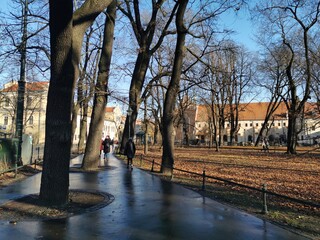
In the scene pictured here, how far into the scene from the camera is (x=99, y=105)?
60.5 feet

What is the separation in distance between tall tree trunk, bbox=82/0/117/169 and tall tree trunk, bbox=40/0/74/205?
8232 millimetres

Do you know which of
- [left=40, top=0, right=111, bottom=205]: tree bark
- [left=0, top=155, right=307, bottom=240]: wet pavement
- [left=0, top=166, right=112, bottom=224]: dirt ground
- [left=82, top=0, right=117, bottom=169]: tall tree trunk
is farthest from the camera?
[left=82, top=0, right=117, bottom=169]: tall tree trunk

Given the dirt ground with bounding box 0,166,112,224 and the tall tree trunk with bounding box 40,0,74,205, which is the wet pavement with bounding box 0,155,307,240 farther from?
the tall tree trunk with bounding box 40,0,74,205

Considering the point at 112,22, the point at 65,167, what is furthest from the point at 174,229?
the point at 112,22

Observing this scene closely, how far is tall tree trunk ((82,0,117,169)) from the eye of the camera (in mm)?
17859

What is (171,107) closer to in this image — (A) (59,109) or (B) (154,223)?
(A) (59,109)

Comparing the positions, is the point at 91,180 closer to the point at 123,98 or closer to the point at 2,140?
the point at 2,140

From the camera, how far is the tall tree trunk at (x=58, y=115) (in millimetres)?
8781

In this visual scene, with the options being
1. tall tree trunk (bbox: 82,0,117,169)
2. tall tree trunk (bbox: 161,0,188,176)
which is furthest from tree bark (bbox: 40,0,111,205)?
tall tree trunk (bbox: 82,0,117,169)

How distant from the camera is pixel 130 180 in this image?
13.9m

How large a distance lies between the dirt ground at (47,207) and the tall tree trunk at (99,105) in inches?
283

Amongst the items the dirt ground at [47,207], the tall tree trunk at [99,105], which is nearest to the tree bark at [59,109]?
the dirt ground at [47,207]

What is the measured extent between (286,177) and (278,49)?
83.4 ft

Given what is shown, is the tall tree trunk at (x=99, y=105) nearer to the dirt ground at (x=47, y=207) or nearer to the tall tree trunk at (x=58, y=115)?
the dirt ground at (x=47, y=207)
